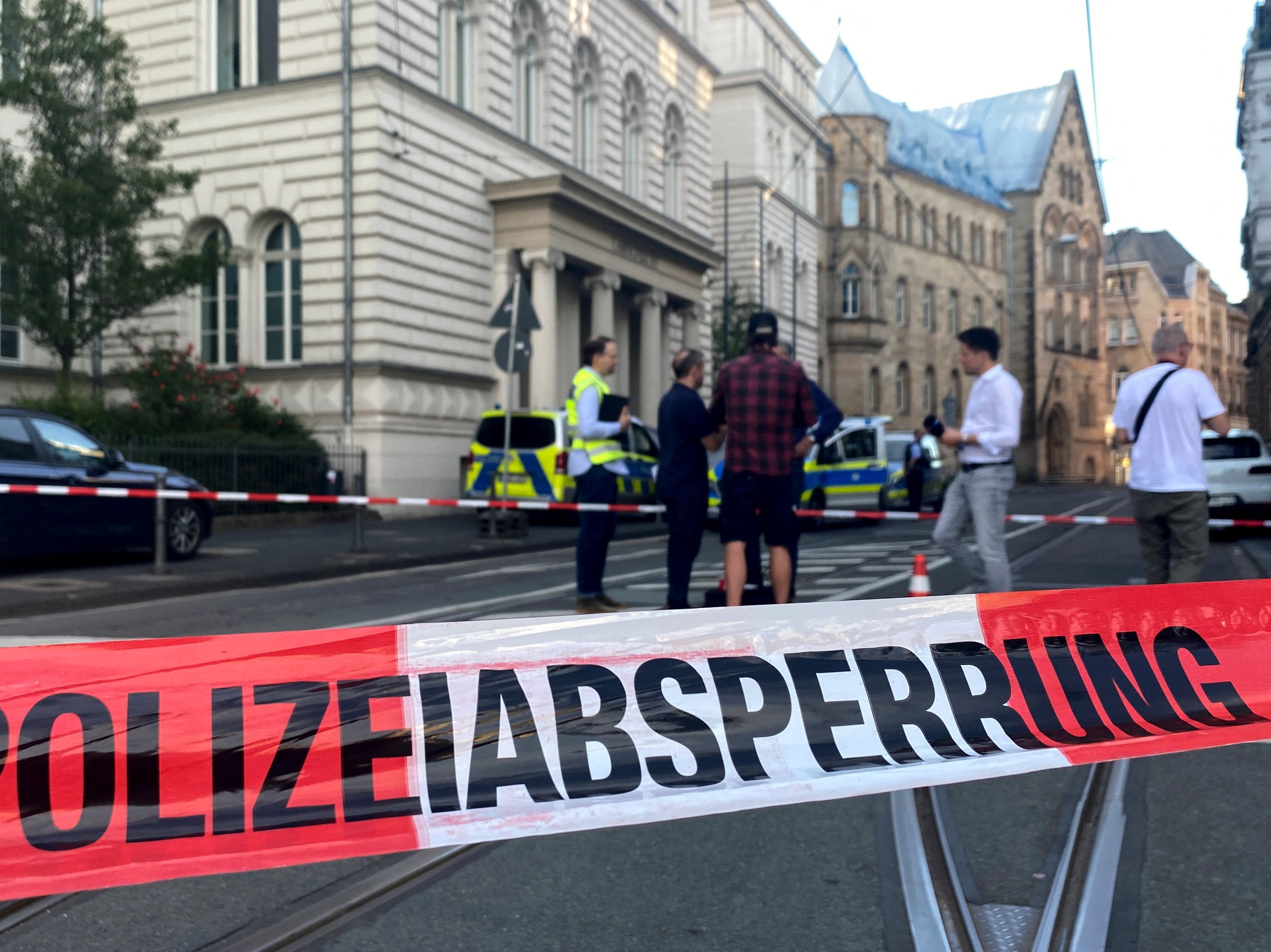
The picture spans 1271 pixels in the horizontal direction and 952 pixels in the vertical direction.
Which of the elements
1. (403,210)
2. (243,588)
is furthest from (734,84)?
(243,588)

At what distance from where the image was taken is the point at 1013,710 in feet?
9.65

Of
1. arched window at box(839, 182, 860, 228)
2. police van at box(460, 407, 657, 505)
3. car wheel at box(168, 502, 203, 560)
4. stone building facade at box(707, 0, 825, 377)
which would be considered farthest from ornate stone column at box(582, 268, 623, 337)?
arched window at box(839, 182, 860, 228)

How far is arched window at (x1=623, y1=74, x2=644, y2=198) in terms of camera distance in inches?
1172

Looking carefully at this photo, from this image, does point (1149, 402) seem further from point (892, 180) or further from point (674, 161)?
point (892, 180)

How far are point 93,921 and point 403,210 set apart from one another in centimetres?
1973

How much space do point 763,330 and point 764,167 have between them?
3593cm

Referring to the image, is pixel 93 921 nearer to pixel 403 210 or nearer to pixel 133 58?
pixel 133 58

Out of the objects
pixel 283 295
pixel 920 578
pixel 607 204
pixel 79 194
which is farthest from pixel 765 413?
pixel 607 204

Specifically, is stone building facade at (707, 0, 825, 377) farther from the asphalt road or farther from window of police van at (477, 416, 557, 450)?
the asphalt road

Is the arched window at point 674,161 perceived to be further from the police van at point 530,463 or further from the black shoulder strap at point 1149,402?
the black shoulder strap at point 1149,402

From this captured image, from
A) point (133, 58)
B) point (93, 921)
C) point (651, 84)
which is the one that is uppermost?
point (651, 84)

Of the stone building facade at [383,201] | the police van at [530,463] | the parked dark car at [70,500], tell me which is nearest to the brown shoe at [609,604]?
the parked dark car at [70,500]

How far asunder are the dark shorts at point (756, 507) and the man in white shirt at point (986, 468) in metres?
0.94

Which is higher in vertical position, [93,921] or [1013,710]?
[1013,710]
